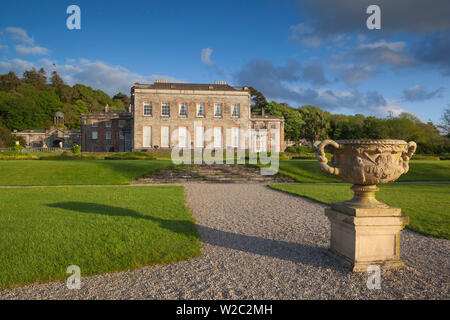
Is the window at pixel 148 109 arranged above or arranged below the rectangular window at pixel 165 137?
above

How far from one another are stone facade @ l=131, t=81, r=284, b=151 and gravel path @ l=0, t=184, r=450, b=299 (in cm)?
3236

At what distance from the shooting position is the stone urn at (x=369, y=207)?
397 centimetres

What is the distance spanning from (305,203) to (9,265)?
27.0 feet

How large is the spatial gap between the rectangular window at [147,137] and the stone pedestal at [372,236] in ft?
117

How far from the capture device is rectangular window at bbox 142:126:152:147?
37.4 metres

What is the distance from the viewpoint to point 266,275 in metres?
3.83

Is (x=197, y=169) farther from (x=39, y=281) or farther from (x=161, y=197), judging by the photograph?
(x=39, y=281)

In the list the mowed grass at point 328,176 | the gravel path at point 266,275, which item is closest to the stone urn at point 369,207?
the gravel path at point 266,275

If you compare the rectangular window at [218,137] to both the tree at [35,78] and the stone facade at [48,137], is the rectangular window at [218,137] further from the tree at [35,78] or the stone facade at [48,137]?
the tree at [35,78]

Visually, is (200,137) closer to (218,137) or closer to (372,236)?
(218,137)

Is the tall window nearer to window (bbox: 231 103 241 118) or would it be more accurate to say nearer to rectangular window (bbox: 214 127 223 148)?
window (bbox: 231 103 241 118)

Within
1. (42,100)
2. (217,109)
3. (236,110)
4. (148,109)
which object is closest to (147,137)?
(148,109)

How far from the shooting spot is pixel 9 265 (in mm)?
3910
